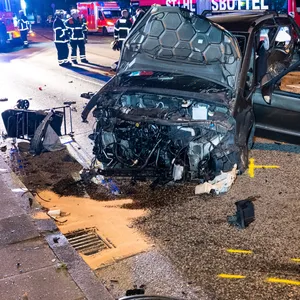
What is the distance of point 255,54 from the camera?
5.72 meters

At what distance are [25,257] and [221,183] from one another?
2.26 meters

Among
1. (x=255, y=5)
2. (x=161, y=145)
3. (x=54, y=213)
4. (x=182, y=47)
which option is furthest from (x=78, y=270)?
(x=255, y=5)

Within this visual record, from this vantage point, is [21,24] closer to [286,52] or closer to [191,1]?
[191,1]

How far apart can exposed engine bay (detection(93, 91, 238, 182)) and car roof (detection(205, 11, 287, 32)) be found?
1316 mm

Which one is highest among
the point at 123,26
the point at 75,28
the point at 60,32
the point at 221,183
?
the point at 123,26

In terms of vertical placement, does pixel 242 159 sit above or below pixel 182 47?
below

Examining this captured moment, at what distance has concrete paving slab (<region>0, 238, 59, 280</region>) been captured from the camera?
3.99 metres

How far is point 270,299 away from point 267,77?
3.14 m

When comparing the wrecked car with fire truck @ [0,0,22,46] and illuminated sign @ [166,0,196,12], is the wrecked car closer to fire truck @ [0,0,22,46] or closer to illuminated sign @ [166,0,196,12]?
illuminated sign @ [166,0,196,12]

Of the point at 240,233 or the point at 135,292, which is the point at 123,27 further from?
the point at 135,292

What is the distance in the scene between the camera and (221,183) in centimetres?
525

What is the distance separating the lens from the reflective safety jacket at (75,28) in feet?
51.9

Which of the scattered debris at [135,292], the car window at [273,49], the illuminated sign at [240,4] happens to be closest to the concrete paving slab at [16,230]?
the scattered debris at [135,292]

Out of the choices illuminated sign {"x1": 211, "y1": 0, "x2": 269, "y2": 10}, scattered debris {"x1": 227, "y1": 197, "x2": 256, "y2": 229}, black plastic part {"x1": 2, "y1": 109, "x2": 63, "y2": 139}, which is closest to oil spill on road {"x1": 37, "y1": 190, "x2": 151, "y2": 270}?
scattered debris {"x1": 227, "y1": 197, "x2": 256, "y2": 229}
